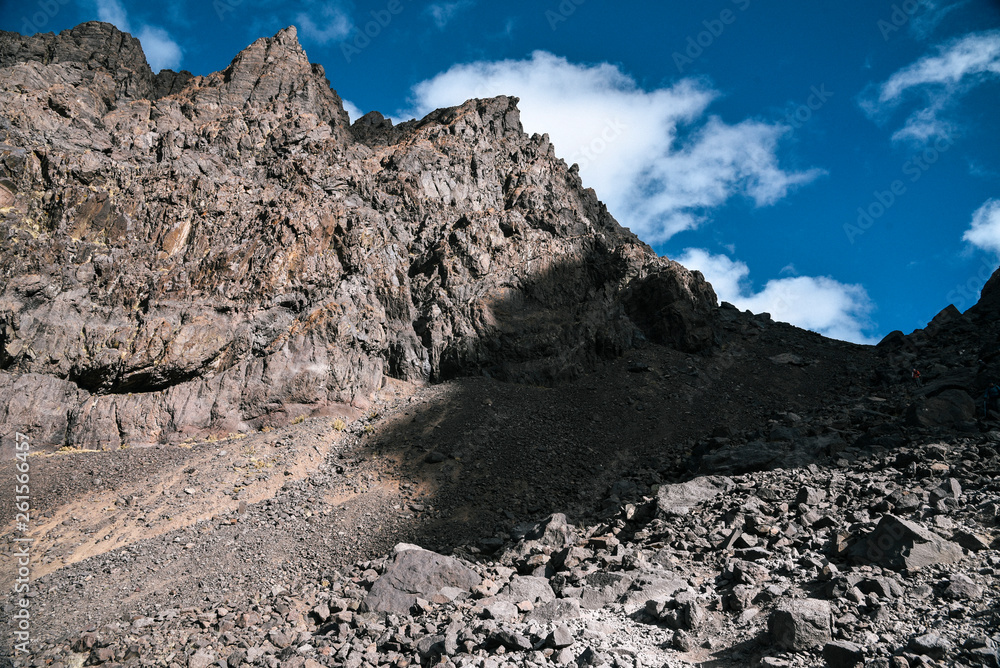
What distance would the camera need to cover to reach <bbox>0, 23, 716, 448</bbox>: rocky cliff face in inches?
997

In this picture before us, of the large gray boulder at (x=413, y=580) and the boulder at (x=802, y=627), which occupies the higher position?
the boulder at (x=802, y=627)

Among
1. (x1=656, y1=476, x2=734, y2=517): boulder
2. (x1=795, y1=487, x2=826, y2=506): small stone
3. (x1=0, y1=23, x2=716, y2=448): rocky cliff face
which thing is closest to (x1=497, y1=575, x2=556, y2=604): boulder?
(x1=656, y1=476, x2=734, y2=517): boulder

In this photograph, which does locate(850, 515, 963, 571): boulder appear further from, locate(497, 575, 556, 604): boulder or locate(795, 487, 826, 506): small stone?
locate(497, 575, 556, 604): boulder

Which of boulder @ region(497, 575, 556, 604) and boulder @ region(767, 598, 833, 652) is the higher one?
boulder @ region(767, 598, 833, 652)

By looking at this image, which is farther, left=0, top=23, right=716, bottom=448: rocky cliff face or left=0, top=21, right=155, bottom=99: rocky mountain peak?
left=0, top=21, right=155, bottom=99: rocky mountain peak

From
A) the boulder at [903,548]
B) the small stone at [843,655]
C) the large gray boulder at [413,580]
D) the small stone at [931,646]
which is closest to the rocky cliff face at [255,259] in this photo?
the large gray boulder at [413,580]

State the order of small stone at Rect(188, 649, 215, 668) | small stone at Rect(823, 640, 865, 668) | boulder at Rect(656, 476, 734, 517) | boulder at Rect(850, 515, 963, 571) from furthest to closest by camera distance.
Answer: boulder at Rect(656, 476, 734, 517), small stone at Rect(188, 649, 215, 668), boulder at Rect(850, 515, 963, 571), small stone at Rect(823, 640, 865, 668)

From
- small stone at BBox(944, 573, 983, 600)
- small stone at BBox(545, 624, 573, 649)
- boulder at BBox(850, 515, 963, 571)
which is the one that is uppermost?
boulder at BBox(850, 515, 963, 571)

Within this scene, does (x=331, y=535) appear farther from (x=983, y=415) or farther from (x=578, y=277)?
(x=578, y=277)

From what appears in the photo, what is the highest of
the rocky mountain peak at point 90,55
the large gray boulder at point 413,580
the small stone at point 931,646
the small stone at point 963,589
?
the rocky mountain peak at point 90,55

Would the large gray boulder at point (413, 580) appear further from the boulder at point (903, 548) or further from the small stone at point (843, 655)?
the boulder at point (903, 548)

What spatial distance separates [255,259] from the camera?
31.3 meters

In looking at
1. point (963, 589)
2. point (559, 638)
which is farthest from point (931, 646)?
point (559, 638)

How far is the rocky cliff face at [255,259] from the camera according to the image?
25328mm
